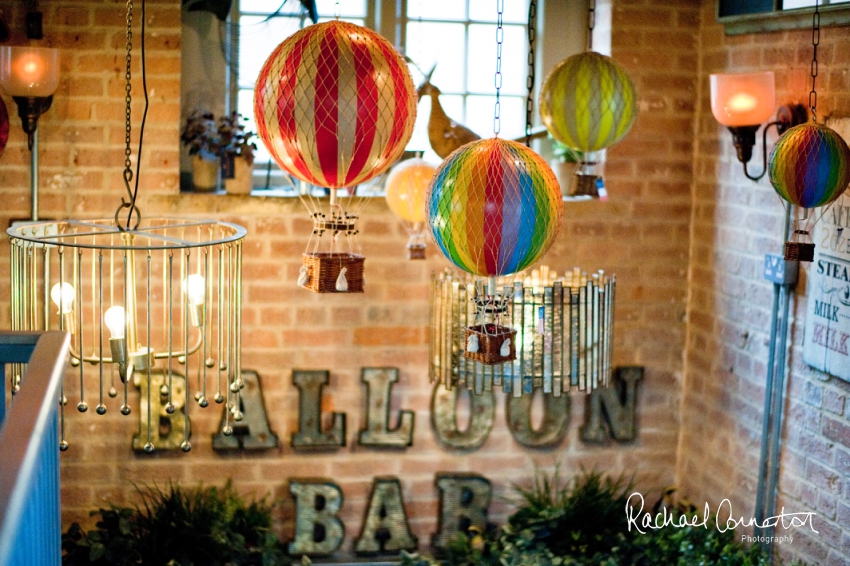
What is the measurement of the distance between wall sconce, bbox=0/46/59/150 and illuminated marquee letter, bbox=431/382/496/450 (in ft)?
6.15

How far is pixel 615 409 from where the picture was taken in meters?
4.63

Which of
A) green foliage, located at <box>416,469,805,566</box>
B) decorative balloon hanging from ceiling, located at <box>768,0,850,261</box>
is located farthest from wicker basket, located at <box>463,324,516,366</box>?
green foliage, located at <box>416,469,805,566</box>

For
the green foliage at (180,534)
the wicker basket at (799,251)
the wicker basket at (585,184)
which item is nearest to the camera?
the wicker basket at (799,251)

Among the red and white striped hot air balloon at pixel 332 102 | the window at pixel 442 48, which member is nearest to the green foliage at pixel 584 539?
the window at pixel 442 48

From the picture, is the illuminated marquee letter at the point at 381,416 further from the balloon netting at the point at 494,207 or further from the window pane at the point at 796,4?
the window pane at the point at 796,4

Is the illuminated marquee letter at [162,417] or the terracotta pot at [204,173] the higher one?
the terracotta pot at [204,173]

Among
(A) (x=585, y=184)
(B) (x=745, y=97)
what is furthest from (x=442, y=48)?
(B) (x=745, y=97)

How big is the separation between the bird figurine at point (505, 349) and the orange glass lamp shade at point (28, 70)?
2041mm

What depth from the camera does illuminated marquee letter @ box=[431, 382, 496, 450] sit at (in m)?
4.52

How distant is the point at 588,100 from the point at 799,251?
2.57 ft

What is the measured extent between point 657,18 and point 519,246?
220cm

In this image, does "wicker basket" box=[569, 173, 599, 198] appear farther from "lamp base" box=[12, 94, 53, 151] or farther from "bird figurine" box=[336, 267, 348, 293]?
"lamp base" box=[12, 94, 53, 151]

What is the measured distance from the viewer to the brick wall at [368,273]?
164 inches

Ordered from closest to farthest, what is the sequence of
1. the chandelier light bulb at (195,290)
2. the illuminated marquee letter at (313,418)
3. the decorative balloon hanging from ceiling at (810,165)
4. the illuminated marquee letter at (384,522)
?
the chandelier light bulb at (195,290)
the decorative balloon hanging from ceiling at (810,165)
the illuminated marquee letter at (313,418)
the illuminated marquee letter at (384,522)
